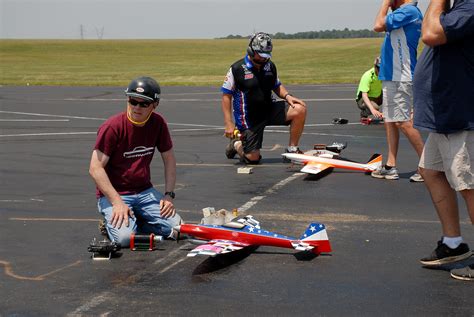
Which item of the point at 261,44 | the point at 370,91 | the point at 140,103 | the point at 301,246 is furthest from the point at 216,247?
the point at 370,91

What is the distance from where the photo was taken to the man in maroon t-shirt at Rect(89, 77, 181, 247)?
768 centimetres

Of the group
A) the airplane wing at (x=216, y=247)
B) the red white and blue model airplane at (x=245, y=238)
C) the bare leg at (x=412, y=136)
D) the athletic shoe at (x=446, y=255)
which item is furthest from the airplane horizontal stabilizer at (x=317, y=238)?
the bare leg at (x=412, y=136)

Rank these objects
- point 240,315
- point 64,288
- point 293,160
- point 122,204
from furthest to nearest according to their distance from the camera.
A: point 293,160, point 122,204, point 64,288, point 240,315

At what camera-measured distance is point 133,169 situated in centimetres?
810

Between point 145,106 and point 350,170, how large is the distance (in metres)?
4.78

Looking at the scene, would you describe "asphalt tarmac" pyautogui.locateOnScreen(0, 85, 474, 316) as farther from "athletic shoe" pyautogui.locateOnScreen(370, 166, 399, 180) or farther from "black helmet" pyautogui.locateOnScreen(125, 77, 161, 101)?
"black helmet" pyautogui.locateOnScreen(125, 77, 161, 101)

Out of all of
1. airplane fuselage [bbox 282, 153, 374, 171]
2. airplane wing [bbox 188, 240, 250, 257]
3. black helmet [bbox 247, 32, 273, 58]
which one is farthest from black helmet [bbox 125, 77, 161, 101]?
black helmet [bbox 247, 32, 273, 58]

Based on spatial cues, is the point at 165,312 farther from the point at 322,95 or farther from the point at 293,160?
the point at 322,95

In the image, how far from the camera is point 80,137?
1602 cm

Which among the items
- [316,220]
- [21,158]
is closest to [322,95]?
[21,158]

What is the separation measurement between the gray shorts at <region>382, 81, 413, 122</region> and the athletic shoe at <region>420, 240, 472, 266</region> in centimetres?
406

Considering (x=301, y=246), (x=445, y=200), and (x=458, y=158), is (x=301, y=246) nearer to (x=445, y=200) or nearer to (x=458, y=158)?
(x=445, y=200)

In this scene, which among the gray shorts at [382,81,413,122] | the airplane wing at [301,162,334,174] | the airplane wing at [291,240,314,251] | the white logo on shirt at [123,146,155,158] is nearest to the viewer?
the airplane wing at [291,240,314,251]

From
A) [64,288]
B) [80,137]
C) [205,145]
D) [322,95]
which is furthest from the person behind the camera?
[322,95]
